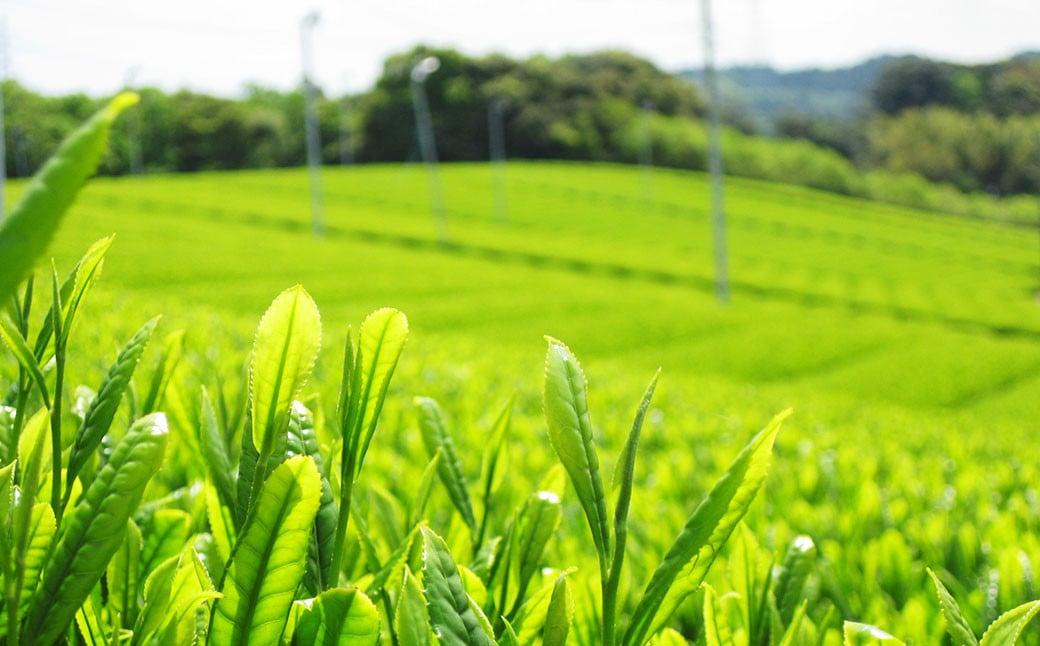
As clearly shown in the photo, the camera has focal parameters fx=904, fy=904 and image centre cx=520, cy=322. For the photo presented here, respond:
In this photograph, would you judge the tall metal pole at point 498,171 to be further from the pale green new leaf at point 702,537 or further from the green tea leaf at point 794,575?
the pale green new leaf at point 702,537

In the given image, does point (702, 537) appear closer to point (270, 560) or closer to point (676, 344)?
point (270, 560)

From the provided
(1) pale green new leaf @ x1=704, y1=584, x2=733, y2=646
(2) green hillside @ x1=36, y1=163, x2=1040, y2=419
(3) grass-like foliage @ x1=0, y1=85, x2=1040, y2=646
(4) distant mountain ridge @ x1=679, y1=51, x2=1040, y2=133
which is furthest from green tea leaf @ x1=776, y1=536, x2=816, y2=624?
(4) distant mountain ridge @ x1=679, y1=51, x2=1040, y2=133

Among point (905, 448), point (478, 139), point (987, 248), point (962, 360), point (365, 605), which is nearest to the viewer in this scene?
point (365, 605)

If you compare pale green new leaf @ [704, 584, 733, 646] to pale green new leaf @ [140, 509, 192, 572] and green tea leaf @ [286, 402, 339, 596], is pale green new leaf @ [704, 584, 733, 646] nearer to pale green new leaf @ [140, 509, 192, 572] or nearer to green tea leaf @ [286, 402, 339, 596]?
green tea leaf @ [286, 402, 339, 596]

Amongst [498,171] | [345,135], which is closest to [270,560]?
[498,171]

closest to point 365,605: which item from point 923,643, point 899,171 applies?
point 923,643

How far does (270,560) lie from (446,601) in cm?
10

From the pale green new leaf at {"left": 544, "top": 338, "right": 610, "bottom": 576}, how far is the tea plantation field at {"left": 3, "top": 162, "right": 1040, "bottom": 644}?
0.15 meters

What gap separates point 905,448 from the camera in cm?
414

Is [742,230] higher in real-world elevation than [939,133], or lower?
lower

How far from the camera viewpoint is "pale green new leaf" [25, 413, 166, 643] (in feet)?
1.50

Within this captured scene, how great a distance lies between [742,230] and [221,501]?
48.5 m

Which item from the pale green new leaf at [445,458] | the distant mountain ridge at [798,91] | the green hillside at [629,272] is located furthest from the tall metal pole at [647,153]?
the pale green new leaf at [445,458]

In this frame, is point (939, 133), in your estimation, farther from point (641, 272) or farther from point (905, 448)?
point (905, 448)
